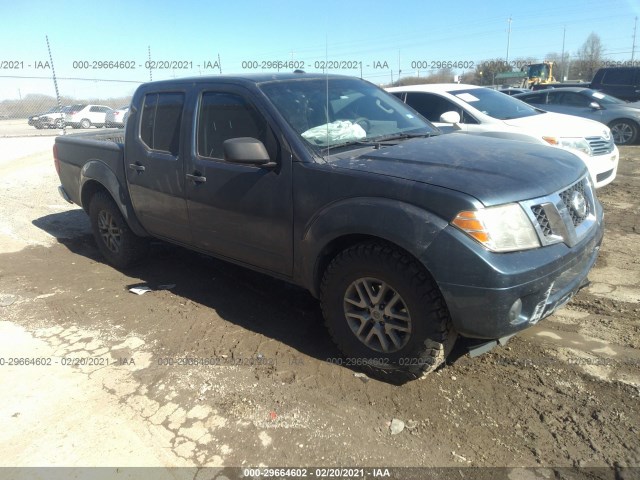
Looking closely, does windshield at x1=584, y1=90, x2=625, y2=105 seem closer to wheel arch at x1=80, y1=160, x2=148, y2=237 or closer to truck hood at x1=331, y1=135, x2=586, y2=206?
truck hood at x1=331, y1=135, x2=586, y2=206

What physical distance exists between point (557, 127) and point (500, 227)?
5.33 metres

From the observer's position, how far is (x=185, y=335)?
3.80m

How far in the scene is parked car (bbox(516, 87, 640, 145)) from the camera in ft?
40.4

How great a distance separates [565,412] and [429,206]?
1.38 m

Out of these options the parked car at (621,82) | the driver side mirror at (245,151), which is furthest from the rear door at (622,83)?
the driver side mirror at (245,151)

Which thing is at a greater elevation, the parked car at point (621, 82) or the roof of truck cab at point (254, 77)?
the roof of truck cab at point (254, 77)

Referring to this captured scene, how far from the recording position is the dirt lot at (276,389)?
2535 millimetres

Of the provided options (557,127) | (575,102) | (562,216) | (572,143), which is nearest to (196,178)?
(562,216)

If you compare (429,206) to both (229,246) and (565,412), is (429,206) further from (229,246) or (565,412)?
(229,246)

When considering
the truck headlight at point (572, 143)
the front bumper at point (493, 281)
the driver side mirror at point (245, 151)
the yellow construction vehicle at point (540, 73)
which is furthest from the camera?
the yellow construction vehicle at point (540, 73)

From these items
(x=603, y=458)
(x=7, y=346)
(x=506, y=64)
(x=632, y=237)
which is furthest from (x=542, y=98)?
(x=506, y=64)

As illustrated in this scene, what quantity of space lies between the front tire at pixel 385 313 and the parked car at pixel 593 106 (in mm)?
11170

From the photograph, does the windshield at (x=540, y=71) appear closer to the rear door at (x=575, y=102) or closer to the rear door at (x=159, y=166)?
the rear door at (x=575, y=102)

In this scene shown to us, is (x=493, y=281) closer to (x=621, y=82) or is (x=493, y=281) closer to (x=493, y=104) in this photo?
(x=493, y=104)
